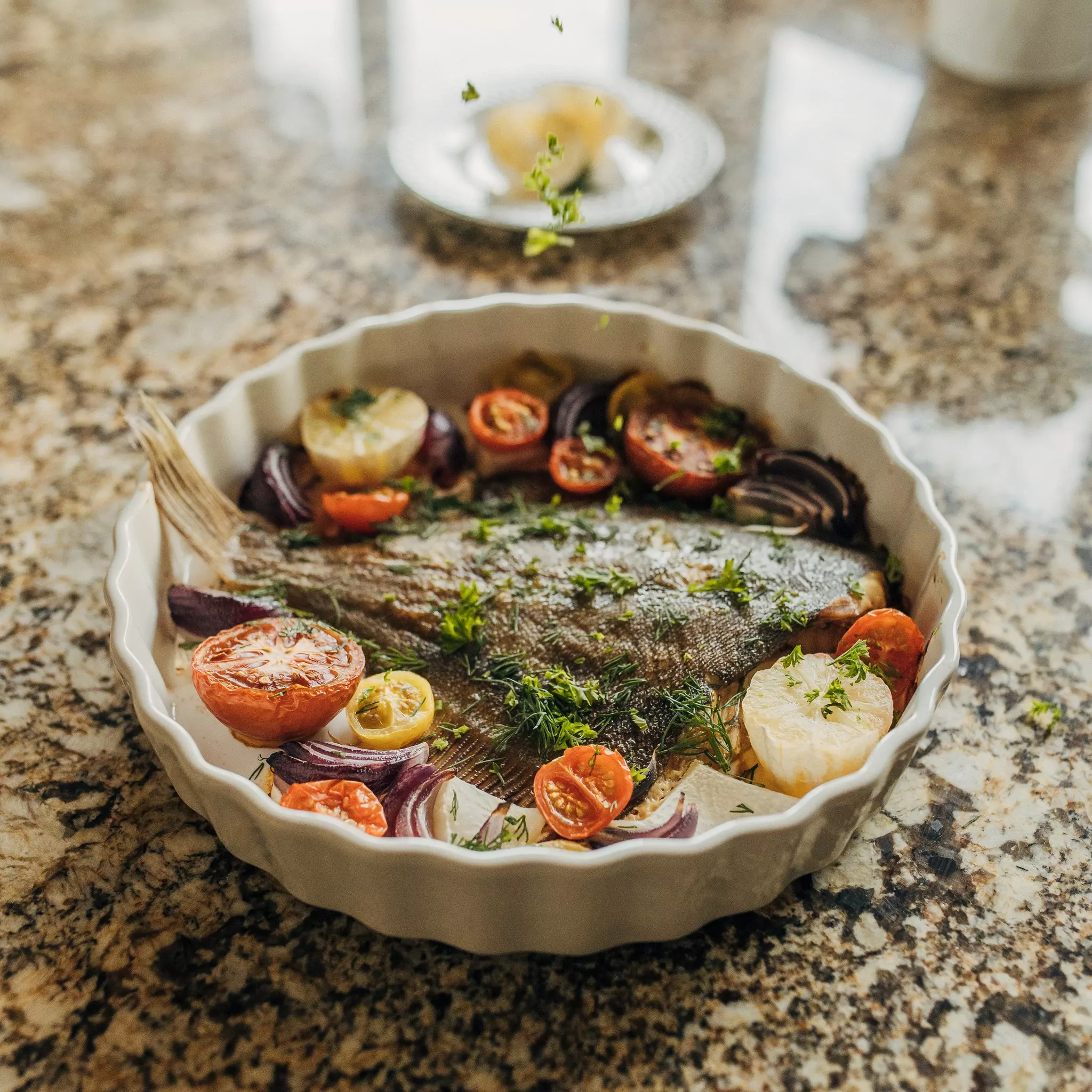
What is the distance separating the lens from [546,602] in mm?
1505

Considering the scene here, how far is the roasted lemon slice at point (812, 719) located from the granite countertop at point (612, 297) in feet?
0.59

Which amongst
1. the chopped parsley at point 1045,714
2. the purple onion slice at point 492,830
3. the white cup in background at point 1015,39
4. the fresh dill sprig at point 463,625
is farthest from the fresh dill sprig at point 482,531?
the white cup in background at point 1015,39

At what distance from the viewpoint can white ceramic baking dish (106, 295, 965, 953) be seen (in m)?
1.11

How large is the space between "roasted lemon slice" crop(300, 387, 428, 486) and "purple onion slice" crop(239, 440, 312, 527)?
2.1 inches

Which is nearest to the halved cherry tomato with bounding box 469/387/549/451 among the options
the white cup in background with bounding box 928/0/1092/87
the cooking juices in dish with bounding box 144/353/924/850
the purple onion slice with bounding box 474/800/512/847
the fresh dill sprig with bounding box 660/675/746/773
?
the cooking juices in dish with bounding box 144/353/924/850

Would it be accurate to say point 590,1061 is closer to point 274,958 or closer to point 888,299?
point 274,958

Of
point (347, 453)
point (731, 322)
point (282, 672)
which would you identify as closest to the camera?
point (282, 672)

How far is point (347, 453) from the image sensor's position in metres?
1.69

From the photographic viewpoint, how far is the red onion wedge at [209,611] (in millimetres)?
1477

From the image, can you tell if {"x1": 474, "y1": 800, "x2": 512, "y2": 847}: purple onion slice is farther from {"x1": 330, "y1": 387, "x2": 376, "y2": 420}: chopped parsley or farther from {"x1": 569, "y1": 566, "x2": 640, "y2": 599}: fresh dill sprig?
{"x1": 330, "y1": 387, "x2": 376, "y2": 420}: chopped parsley

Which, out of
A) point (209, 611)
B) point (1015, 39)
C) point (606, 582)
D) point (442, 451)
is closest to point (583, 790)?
point (606, 582)

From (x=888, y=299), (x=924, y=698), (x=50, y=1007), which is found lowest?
(x=50, y=1007)

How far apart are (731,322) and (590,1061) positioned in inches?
58.5

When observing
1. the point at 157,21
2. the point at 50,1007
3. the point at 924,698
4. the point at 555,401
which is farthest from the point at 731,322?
the point at 157,21
